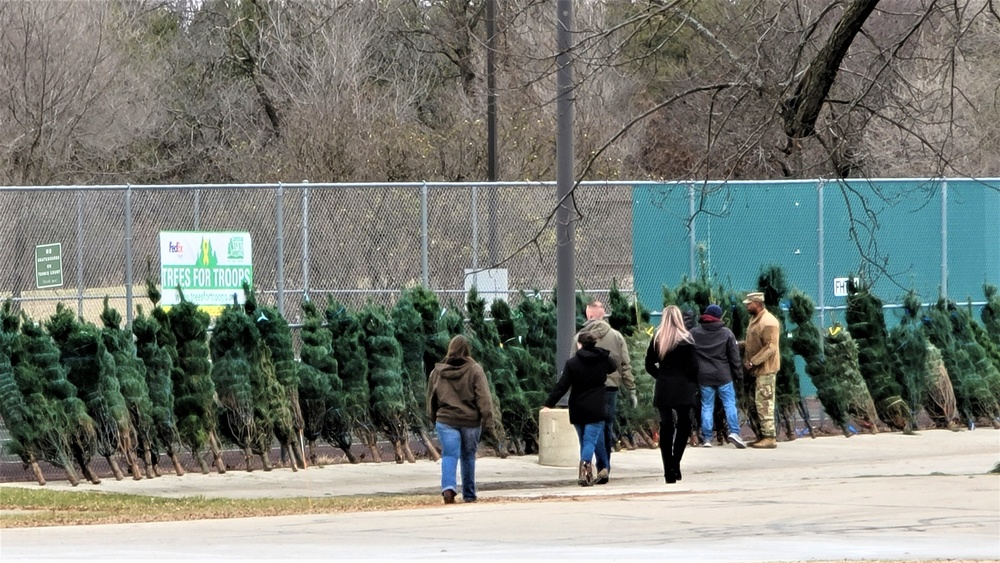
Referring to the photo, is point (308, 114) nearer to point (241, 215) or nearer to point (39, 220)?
point (241, 215)

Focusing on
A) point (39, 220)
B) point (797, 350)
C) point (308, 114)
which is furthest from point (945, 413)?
point (308, 114)

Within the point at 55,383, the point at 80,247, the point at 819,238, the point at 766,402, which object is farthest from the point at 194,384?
the point at 819,238

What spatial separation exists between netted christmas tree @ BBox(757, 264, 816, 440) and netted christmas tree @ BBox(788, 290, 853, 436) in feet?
0.50

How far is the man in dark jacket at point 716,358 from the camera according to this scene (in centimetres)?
1739

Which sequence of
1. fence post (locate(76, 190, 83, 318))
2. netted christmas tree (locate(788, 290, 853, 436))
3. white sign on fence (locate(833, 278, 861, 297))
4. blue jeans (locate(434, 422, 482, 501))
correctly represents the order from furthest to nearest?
white sign on fence (locate(833, 278, 861, 297))
netted christmas tree (locate(788, 290, 853, 436))
fence post (locate(76, 190, 83, 318))
blue jeans (locate(434, 422, 482, 501))

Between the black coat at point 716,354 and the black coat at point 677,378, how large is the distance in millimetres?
2586

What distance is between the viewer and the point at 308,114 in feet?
100

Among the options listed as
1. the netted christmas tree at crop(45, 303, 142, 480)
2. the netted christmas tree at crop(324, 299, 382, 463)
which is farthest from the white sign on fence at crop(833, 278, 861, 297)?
the netted christmas tree at crop(45, 303, 142, 480)

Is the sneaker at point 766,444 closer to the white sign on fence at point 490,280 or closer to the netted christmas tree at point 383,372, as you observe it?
the white sign on fence at point 490,280

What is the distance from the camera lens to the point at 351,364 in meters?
16.5

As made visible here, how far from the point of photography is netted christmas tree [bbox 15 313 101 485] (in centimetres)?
1505

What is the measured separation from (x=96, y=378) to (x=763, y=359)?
7.37 meters

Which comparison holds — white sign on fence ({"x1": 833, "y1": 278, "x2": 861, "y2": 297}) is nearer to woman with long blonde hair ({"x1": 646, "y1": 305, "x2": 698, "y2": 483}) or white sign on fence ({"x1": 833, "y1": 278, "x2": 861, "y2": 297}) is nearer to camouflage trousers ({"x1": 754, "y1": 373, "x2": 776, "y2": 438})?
camouflage trousers ({"x1": 754, "y1": 373, "x2": 776, "y2": 438})

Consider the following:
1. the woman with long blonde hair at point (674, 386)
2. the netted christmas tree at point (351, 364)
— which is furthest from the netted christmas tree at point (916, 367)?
the netted christmas tree at point (351, 364)
